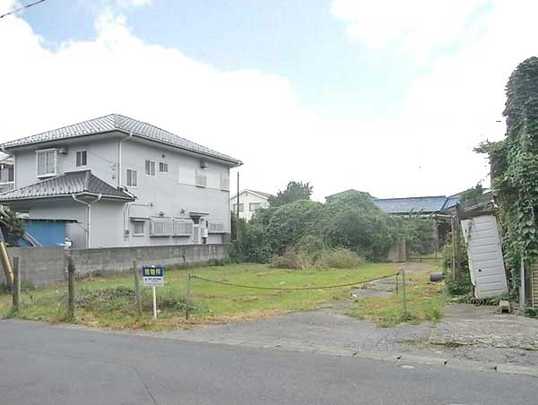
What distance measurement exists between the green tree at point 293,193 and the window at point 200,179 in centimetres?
1868

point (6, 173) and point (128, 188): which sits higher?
point (6, 173)

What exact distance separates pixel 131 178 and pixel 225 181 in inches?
334

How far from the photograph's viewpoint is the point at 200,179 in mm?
30094

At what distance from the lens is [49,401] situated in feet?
17.0

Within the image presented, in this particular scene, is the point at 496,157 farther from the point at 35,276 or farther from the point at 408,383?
the point at 35,276

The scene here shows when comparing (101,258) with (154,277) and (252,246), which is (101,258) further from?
(252,246)

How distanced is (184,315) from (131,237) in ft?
48.7

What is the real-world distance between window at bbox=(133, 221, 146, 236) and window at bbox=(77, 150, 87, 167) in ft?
13.3

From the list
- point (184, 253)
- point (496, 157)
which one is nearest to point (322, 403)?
point (496, 157)

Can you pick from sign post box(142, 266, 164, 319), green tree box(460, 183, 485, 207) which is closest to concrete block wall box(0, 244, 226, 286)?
sign post box(142, 266, 164, 319)

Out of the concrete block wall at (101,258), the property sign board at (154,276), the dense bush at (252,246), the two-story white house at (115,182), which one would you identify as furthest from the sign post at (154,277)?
the dense bush at (252,246)

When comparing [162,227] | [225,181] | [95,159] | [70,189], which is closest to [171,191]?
[162,227]

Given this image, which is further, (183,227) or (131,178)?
(183,227)

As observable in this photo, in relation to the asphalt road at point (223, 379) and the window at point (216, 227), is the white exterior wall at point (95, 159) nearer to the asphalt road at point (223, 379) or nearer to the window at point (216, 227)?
the window at point (216, 227)
